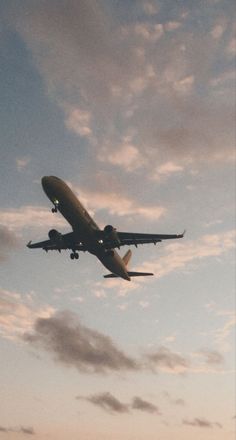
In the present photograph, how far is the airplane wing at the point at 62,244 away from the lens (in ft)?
218

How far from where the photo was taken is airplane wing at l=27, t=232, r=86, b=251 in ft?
218

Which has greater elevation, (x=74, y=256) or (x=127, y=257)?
(x=127, y=257)

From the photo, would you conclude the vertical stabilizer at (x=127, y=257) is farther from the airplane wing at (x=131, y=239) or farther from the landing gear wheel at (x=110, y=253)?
the airplane wing at (x=131, y=239)

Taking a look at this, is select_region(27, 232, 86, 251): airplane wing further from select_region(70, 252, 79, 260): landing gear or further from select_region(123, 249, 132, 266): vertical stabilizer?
select_region(123, 249, 132, 266): vertical stabilizer

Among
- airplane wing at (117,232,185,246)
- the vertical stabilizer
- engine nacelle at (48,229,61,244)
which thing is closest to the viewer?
airplane wing at (117,232,185,246)

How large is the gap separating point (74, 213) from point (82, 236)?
16.4ft

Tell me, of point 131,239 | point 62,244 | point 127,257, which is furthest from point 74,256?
point 127,257

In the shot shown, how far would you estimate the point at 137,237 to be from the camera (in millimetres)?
64688

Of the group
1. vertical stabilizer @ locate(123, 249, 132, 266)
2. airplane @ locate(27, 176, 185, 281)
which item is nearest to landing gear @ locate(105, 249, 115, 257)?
airplane @ locate(27, 176, 185, 281)

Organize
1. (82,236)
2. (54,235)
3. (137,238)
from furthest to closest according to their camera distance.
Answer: (54,235) < (137,238) < (82,236)

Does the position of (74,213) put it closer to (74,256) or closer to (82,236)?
(82,236)

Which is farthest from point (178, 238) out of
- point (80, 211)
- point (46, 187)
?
point (46, 187)

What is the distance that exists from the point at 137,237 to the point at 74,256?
10.6 meters

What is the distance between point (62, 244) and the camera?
67.3 meters
